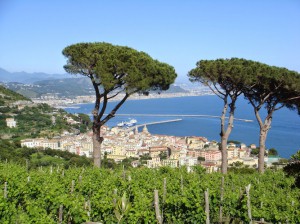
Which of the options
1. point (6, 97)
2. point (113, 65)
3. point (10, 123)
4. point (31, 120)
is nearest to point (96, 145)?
point (113, 65)

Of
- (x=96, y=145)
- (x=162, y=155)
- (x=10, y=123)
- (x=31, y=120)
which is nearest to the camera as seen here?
(x=96, y=145)

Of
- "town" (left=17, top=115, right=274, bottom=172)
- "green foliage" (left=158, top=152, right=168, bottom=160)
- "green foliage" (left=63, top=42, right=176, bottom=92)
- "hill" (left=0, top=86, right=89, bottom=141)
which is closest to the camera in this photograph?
"green foliage" (left=63, top=42, right=176, bottom=92)

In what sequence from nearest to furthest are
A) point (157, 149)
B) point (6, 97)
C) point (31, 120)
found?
point (157, 149), point (31, 120), point (6, 97)

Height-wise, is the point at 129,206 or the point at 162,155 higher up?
the point at 129,206

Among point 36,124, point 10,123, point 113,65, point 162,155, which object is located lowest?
point 162,155

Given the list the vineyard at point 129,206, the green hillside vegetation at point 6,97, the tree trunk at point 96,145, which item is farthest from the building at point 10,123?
the vineyard at point 129,206

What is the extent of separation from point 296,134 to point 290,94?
179 feet

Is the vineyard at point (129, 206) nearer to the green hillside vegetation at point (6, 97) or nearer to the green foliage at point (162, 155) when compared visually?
the green foliage at point (162, 155)

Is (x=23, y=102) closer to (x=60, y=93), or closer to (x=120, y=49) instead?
(x=120, y=49)

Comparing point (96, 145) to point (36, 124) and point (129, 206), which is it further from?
point (36, 124)

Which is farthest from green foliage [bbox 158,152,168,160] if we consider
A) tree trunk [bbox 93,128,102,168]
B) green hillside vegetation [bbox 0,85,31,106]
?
green hillside vegetation [bbox 0,85,31,106]

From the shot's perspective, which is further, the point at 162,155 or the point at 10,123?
the point at 10,123

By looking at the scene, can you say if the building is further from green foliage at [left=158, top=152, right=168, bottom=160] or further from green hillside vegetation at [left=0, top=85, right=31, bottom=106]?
green foliage at [left=158, top=152, right=168, bottom=160]

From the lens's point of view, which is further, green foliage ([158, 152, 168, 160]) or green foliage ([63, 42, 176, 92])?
green foliage ([158, 152, 168, 160])
